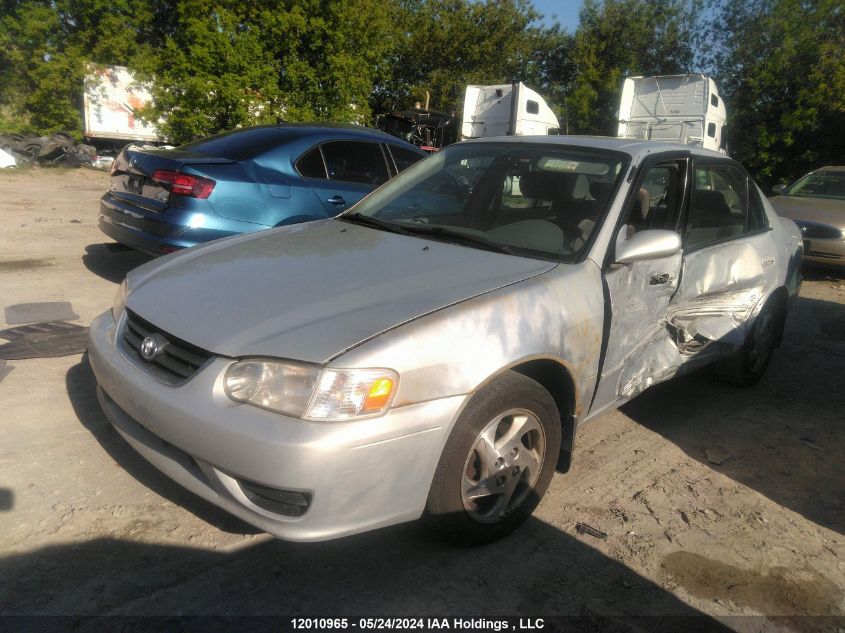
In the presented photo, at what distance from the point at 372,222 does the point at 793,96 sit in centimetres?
2168

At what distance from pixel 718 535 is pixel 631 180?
173 centimetres

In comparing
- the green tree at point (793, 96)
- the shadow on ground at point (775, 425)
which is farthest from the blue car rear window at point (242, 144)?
the green tree at point (793, 96)

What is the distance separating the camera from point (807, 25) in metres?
22.3

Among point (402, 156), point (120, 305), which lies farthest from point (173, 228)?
point (402, 156)

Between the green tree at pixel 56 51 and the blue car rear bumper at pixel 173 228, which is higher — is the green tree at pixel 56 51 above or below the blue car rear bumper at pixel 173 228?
above

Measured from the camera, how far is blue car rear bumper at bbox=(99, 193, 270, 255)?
5.30 meters

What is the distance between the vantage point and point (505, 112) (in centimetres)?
1634

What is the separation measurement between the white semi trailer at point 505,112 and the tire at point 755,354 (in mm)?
11506

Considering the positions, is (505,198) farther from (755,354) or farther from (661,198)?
(755,354)

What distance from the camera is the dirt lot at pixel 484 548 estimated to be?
2.46m

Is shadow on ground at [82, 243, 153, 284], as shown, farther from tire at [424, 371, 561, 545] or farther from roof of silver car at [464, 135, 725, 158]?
tire at [424, 371, 561, 545]

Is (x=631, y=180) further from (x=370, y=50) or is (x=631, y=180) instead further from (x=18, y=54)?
(x=18, y=54)

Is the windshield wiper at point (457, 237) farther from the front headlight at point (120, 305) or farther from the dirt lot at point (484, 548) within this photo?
the front headlight at point (120, 305)

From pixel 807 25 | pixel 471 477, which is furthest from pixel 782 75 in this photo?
pixel 471 477
